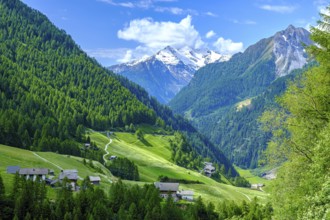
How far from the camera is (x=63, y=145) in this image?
503 feet

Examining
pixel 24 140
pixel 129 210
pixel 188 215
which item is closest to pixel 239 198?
pixel 188 215

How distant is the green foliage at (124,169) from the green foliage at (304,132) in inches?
4294

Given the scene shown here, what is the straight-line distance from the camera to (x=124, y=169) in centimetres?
15012

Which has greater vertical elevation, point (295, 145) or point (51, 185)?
point (295, 145)

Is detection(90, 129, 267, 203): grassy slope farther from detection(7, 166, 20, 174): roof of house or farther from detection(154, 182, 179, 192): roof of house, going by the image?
detection(7, 166, 20, 174): roof of house

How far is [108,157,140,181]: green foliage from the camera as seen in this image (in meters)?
149

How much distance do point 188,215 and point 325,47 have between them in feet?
221

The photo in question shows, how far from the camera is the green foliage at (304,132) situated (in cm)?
3594

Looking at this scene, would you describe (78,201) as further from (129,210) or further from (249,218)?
(249,218)

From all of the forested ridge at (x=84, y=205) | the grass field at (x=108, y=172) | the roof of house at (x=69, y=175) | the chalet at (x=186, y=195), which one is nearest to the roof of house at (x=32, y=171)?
the roof of house at (x=69, y=175)

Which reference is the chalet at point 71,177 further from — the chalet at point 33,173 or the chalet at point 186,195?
the chalet at point 186,195

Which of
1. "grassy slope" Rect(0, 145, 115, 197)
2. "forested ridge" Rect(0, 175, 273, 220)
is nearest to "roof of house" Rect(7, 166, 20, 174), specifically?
"grassy slope" Rect(0, 145, 115, 197)

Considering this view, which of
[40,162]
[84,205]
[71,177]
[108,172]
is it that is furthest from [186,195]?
[84,205]

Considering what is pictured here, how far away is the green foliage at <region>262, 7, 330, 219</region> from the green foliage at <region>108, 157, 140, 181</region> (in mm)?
109070
